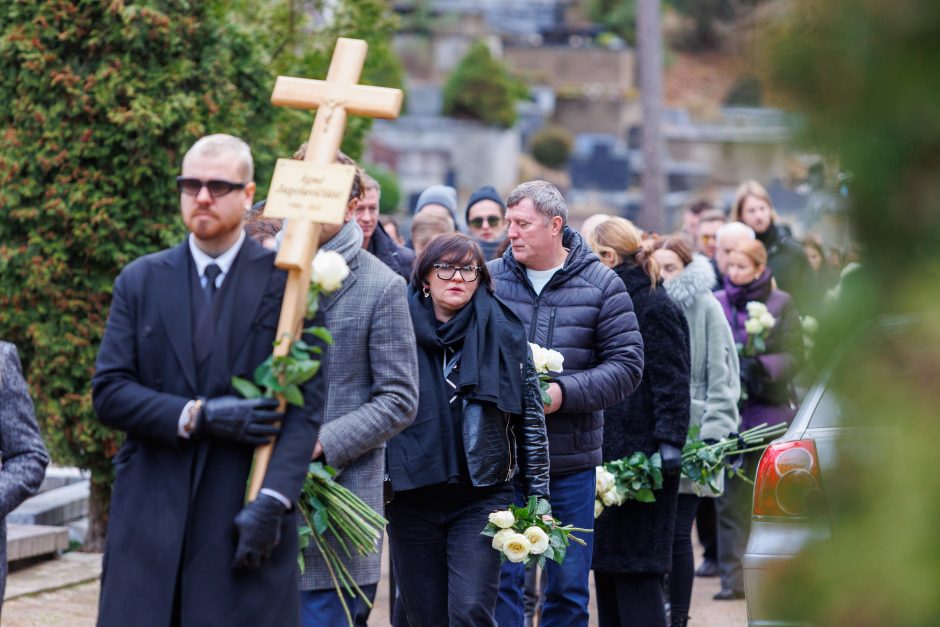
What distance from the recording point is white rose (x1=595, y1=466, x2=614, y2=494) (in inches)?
252

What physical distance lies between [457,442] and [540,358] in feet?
2.35

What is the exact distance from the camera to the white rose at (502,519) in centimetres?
523

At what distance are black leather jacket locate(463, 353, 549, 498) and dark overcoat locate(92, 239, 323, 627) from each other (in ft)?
5.01

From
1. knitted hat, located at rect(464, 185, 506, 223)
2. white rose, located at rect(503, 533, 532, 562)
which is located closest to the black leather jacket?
white rose, located at rect(503, 533, 532, 562)

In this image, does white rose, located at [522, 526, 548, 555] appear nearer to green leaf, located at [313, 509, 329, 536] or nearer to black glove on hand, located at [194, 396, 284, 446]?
green leaf, located at [313, 509, 329, 536]

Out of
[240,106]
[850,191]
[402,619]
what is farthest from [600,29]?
[850,191]

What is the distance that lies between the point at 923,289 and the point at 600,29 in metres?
46.3

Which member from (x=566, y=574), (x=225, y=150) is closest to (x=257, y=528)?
(x=225, y=150)

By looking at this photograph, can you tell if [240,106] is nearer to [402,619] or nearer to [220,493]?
[402,619]

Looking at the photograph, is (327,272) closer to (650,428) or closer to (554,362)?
(554,362)

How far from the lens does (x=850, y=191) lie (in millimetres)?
1489

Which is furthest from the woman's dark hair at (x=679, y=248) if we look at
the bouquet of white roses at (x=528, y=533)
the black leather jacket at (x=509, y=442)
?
the bouquet of white roses at (x=528, y=533)

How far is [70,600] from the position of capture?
7.79 metres

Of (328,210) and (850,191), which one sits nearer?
(850,191)
